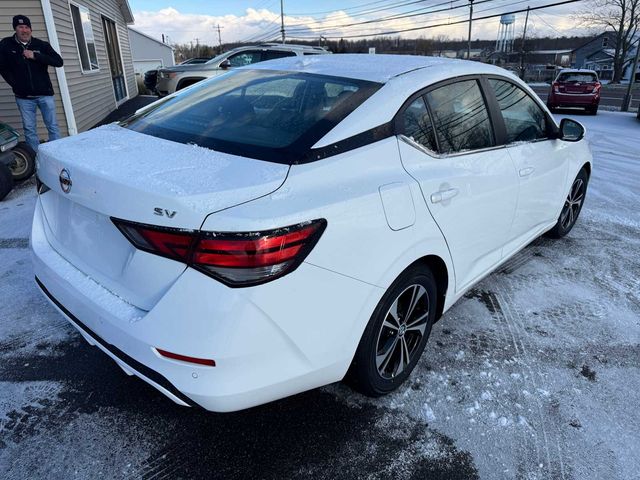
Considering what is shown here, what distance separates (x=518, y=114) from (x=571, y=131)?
2.87 feet

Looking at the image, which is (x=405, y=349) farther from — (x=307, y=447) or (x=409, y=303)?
(x=307, y=447)

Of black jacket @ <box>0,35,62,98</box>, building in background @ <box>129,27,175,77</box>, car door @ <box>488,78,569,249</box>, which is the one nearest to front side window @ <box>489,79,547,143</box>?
car door @ <box>488,78,569,249</box>

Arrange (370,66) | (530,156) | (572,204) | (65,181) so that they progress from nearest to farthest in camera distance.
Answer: (65,181) → (370,66) → (530,156) → (572,204)

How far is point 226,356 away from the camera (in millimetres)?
1587

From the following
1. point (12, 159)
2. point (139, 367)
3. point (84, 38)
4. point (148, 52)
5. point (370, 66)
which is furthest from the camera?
point (148, 52)

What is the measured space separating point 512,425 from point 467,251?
91 cm

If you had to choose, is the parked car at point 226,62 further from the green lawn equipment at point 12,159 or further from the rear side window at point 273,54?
the green lawn equipment at point 12,159

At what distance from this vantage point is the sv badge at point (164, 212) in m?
1.57

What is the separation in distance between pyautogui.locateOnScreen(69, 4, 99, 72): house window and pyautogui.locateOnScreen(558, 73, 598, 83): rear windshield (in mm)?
15312

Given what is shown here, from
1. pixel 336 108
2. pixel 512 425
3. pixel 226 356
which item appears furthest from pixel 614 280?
pixel 226 356

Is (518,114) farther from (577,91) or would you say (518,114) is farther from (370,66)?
(577,91)

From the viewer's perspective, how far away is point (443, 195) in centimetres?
226

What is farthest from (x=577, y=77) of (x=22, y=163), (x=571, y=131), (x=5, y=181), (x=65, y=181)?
(x=65, y=181)

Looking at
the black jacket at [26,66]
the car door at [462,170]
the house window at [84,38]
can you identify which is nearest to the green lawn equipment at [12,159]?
the black jacket at [26,66]
